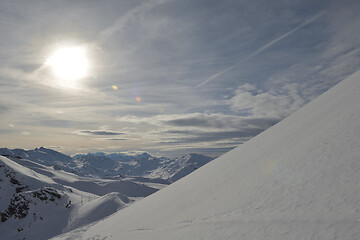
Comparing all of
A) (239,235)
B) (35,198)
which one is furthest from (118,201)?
(239,235)

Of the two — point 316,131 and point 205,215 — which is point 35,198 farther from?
point 316,131

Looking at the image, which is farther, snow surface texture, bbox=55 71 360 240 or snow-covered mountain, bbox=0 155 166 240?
snow-covered mountain, bbox=0 155 166 240

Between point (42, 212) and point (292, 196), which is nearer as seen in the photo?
point (292, 196)

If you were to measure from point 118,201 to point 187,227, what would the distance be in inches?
1007

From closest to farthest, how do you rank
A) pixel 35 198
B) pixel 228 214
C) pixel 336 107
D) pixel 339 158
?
pixel 339 158
pixel 228 214
pixel 336 107
pixel 35 198

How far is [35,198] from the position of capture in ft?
87.7

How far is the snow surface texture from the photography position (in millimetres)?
3602

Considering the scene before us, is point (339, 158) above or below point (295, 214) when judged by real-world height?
above

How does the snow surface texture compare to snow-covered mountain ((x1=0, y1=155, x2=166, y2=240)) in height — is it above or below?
above

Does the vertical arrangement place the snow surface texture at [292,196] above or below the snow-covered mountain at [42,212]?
above

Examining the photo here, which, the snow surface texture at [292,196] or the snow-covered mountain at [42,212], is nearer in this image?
the snow surface texture at [292,196]

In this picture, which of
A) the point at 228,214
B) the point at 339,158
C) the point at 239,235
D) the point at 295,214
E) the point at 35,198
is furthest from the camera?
the point at 35,198

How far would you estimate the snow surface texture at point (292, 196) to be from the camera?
11.8 feet

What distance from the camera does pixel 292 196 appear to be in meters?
4.53
